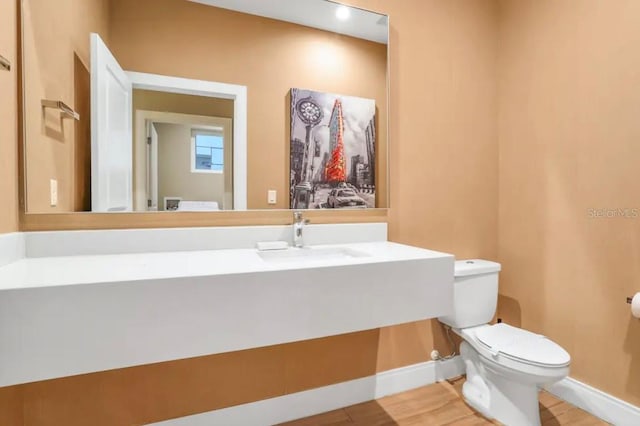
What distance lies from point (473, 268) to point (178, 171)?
5.23ft

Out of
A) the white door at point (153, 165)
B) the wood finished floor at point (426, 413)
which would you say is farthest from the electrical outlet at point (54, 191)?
the wood finished floor at point (426, 413)

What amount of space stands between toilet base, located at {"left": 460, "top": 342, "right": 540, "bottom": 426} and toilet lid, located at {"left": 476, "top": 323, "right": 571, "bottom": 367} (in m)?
0.08

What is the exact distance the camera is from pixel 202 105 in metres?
1.52

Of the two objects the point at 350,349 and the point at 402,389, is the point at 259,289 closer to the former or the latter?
the point at 350,349

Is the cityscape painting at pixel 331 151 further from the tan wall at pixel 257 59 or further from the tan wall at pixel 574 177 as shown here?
the tan wall at pixel 574 177

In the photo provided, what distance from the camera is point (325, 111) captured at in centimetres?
176

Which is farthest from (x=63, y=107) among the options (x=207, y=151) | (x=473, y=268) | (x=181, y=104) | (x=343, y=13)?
(x=473, y=268)

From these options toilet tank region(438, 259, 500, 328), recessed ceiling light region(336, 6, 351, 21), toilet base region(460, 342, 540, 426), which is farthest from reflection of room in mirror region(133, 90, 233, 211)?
toilet base region(460, 342, 540, 426)

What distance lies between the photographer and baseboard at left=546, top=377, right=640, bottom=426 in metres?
1.59

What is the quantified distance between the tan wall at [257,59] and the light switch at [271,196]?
2cm

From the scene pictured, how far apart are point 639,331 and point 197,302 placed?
1943 mm

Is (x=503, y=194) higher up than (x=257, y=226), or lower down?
higher up

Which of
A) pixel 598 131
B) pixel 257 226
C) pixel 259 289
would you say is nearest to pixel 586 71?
pixel 598 131

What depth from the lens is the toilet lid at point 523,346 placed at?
1.47m
